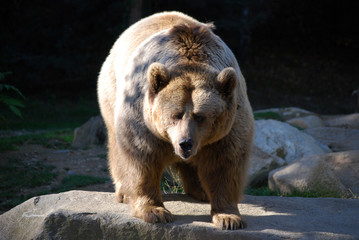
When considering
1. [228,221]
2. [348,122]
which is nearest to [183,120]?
[228,221]

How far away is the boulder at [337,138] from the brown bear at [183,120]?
6.65 metres

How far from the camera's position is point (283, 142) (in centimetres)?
988

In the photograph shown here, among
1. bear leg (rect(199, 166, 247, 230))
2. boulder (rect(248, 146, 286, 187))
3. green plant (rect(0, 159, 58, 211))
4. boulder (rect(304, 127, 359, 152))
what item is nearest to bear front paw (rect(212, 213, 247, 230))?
bear leg (rect(199, 166, 247, 230))

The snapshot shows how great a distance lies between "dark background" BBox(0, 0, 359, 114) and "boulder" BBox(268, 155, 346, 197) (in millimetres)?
8104

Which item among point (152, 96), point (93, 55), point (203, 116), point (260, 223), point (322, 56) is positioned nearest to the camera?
point (203, 116)

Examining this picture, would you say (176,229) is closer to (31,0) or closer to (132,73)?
(132,73)

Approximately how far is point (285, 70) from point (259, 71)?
1403mm

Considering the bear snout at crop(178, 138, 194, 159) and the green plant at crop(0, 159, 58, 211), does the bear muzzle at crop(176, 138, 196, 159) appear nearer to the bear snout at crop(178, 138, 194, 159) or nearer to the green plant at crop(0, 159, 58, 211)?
the bear snout at crop(178, 138, 194, 159)

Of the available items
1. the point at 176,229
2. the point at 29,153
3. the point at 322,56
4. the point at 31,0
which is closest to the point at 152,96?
the point at 176,229

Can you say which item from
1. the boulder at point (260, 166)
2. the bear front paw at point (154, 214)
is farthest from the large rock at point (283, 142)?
the bear front paw at point (154, 214)

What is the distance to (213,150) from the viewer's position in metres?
4.84

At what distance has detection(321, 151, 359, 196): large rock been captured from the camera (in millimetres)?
8031

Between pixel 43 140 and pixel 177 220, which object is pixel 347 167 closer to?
pixel 177 220

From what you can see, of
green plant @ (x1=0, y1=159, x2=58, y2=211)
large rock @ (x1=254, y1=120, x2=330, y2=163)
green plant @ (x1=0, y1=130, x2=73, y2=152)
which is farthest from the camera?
green plant @ (x1=0, y1=130, x2=73, y2=152)
